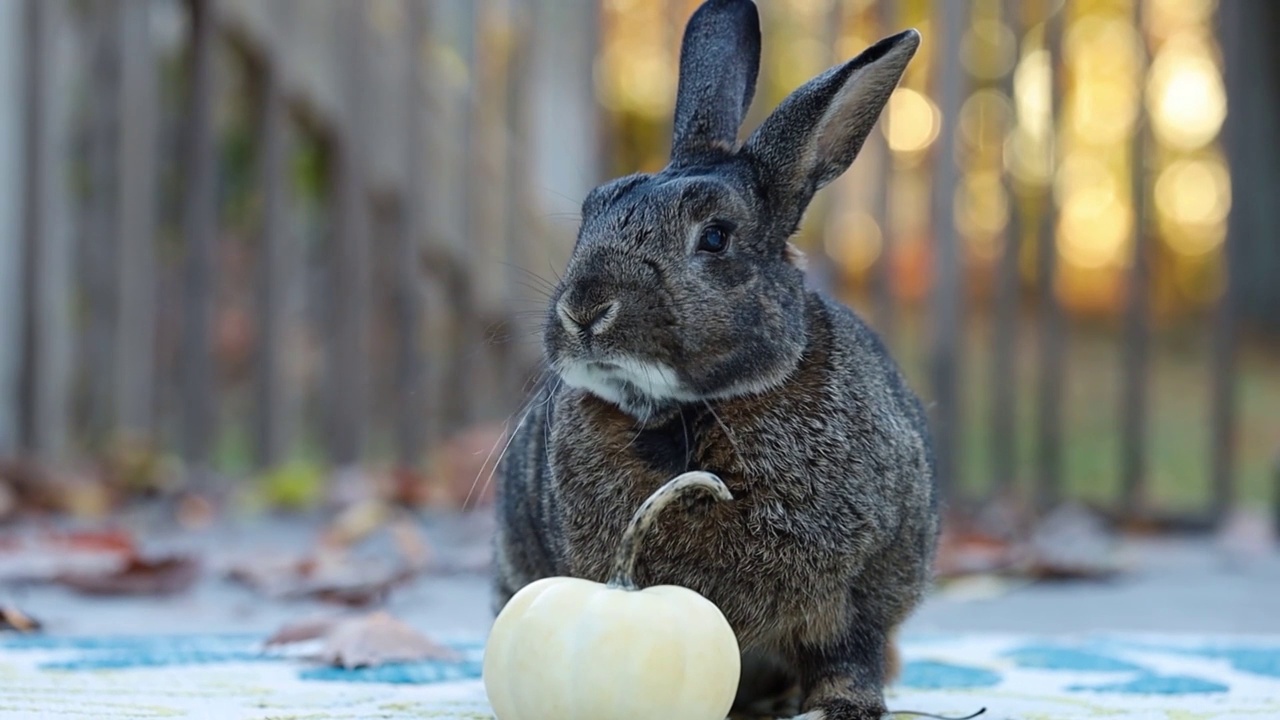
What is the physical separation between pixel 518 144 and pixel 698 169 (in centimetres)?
362

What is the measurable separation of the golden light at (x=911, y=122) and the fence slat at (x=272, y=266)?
204 centimetres

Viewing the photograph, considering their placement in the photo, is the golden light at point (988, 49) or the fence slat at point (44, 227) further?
the golden light at point (988, 49)

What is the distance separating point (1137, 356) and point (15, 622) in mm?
3606

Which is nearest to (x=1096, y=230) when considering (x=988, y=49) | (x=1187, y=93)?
(x=1187, y=93)

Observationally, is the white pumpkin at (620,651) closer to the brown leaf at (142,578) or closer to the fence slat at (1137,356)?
the brown leaf at (142,578)

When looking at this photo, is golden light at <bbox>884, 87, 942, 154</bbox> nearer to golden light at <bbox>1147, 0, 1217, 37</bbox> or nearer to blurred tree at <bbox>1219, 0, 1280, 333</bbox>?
blurred tree at <bbox>1219, 0, 1280, 333</bbox>

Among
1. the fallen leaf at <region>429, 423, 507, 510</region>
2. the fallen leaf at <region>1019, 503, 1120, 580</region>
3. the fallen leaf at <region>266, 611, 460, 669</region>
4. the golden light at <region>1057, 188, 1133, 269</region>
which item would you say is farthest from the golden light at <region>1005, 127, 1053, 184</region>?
the golden light at <region>1057, 188, 1133, 269</region>

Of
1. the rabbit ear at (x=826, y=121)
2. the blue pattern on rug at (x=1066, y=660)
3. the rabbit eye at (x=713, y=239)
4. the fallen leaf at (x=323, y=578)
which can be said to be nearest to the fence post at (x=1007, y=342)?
the fallen leaf at (x=323, y=578)

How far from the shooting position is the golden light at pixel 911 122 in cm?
544

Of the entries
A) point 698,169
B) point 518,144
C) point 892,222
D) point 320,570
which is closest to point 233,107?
point 518,144

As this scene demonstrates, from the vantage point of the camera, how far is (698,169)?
2.28m

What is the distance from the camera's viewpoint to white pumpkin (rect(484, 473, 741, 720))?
6.19ft

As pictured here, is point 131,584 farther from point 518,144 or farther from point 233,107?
point 233,107

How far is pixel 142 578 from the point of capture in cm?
358
